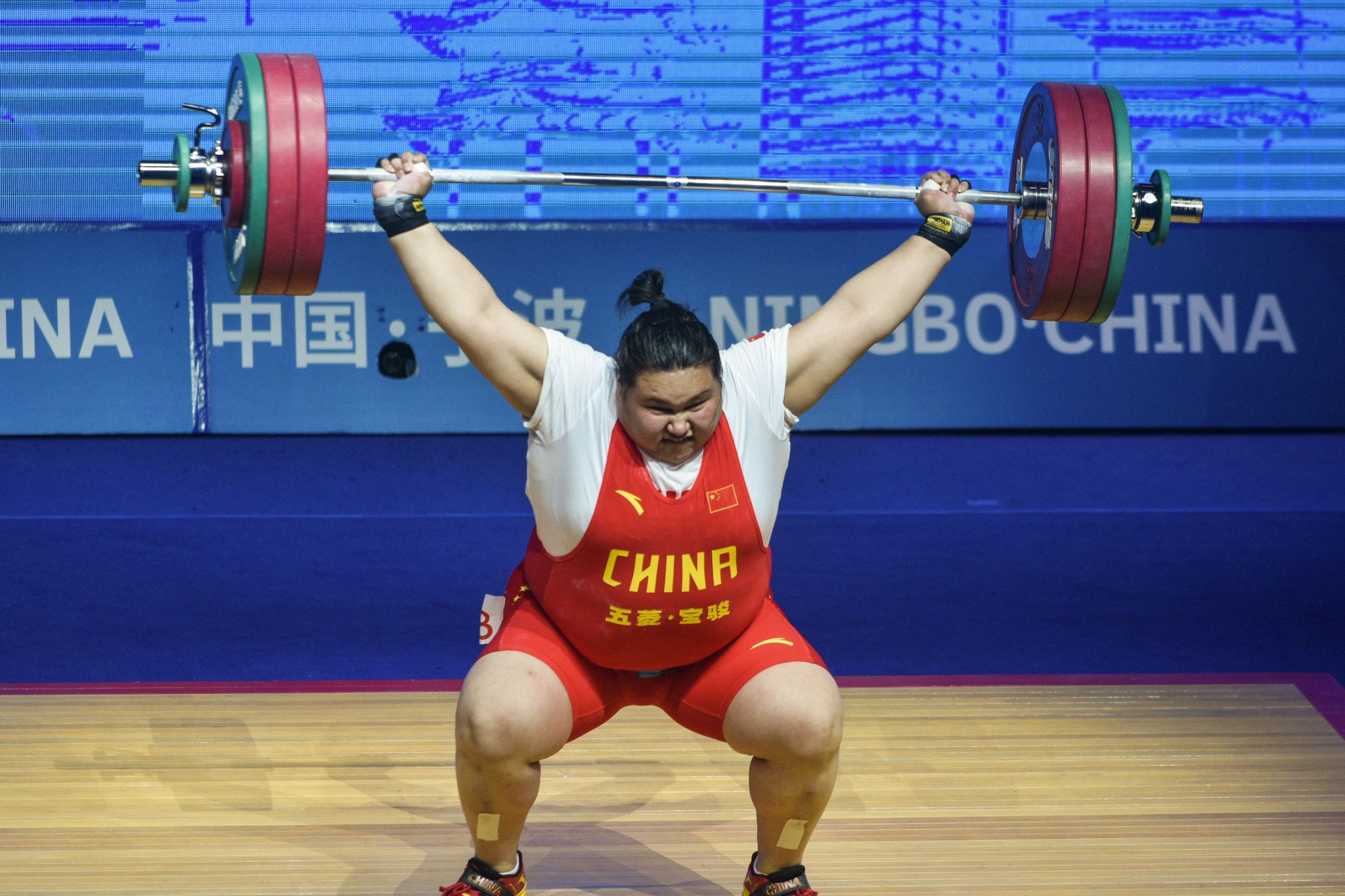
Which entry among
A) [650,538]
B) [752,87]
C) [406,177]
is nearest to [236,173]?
[406,177]

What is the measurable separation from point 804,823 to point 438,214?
2609 millimetres

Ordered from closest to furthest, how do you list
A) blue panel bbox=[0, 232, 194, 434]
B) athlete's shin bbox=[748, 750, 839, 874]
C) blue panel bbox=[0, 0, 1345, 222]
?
athlete's shin bbox=[748, 750, 839, 874]
blue panel bbox=[0, 232, 194, 434]
blue panel bbox=[0, 0, 1345, 222]

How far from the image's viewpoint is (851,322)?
6.97 feet

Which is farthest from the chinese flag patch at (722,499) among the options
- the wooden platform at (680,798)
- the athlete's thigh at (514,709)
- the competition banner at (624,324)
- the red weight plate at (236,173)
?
the competition banner at (624,324)

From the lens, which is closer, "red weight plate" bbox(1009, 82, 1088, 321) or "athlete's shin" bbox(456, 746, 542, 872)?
"athlete's shin" bbox(456, 746, 542, 872)

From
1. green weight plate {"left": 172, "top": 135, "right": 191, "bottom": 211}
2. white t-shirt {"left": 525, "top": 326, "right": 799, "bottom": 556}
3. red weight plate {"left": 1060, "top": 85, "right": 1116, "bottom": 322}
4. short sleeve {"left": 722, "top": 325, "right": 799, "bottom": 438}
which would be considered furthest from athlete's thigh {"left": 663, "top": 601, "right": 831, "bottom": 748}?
green weight plate {"left": 172, "top": 135, "right": 191, "bottom": 211}

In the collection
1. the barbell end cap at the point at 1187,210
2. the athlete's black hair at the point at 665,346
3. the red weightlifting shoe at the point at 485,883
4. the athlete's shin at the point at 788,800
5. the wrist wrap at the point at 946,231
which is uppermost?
the barbell end cap at the point at 1187,210

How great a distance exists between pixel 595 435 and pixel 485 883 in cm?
68

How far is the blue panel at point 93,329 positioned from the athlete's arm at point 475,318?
2229 millimetres

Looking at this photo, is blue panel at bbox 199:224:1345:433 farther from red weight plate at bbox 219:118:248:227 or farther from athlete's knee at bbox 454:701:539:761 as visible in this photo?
athlete's knee at bbox 454:701:539:761

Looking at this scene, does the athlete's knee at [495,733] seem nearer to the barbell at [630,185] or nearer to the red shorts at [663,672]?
the red shorts at [663,672]

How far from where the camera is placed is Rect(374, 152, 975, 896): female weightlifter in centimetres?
201

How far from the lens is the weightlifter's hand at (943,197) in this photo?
88.1 inches

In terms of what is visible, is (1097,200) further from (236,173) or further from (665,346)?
(236,173)
